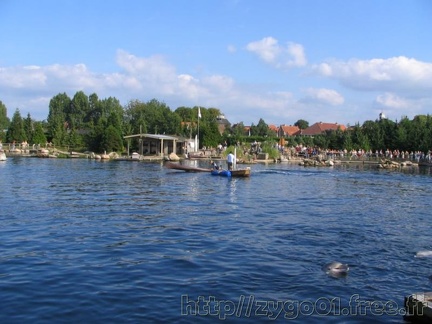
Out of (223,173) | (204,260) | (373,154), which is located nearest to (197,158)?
(373,154)

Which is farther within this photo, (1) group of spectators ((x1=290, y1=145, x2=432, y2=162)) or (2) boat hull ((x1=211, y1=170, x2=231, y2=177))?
(1) group of spectators ((x1=290, y1=145, x2=432, y2=162))

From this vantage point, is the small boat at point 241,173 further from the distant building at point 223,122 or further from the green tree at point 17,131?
the distant building at point 223,122

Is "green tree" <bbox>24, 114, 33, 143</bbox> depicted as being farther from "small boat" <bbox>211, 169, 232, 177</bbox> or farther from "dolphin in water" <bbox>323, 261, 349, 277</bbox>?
"dolphin in water" <bbox>323, 261, 349, 277</bbox>

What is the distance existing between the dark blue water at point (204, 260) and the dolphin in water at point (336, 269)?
0.16 metres

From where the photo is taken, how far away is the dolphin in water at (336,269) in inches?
484

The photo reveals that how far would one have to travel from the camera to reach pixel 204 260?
13.6 m

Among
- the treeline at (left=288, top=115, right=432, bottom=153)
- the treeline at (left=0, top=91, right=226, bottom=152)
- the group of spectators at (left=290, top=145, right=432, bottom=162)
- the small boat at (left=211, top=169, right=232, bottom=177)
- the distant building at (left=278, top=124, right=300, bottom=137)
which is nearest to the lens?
the small boat at (left=211, top=169, right=232, bottom=177)

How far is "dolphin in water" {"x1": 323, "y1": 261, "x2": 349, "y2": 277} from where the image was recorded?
40.3 feet

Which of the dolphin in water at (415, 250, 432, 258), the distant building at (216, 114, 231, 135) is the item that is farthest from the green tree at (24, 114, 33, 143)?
the dolphin in water at (415, 250, 432, 258)

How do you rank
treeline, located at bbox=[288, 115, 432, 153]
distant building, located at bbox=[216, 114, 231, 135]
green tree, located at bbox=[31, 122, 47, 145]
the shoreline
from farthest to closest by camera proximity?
1. distant building, located at bbox=[216, 114, 231, 135]
2. green tree, located at bbox=[31, 122, 47, 145]
3. treeline, located at bbox=[288, 115, 432, 153]
4. the shoreline

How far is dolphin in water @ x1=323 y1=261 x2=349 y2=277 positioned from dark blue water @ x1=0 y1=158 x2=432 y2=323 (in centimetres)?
16

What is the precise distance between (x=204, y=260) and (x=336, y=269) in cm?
364

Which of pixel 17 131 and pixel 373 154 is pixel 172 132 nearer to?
pixel 17 131

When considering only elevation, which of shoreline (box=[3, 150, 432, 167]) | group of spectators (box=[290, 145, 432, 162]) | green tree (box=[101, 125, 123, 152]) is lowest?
shoreline (box=[3, 150, 432, 167])
